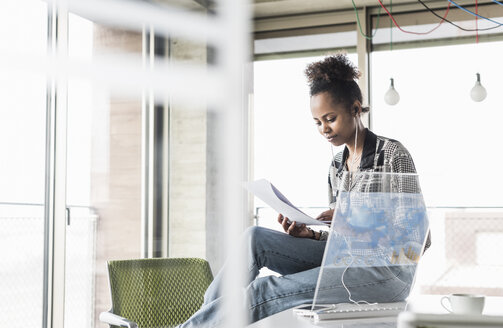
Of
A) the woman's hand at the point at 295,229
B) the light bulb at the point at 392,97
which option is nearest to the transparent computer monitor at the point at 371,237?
the woman's hand at the point at 295,229

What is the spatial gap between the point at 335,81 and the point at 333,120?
141mm

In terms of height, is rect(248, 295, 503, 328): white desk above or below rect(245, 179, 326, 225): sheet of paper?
below

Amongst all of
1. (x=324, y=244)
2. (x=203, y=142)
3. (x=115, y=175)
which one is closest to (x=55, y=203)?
(x=115, y=175)

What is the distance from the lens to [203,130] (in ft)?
13.8

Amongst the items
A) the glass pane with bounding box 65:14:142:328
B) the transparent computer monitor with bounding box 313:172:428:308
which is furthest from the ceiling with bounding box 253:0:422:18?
the transparent computer monitor with bounding box 313:172:428:308

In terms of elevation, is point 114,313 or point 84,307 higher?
point 114,313

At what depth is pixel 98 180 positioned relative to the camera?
3.57 meters

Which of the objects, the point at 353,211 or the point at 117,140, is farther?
the point at 117,140

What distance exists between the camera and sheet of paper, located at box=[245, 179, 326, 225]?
5.22ft

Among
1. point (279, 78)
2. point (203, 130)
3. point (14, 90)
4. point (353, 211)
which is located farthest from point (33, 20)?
point (353, 211)

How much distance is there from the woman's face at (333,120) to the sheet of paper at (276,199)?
528mm

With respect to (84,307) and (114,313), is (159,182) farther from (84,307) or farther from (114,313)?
(114,313)

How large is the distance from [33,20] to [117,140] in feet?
3.24

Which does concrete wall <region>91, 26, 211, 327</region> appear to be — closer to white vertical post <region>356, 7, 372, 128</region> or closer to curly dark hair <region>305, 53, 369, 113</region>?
white vertical post <region>356, 7, 372, 128</region>
